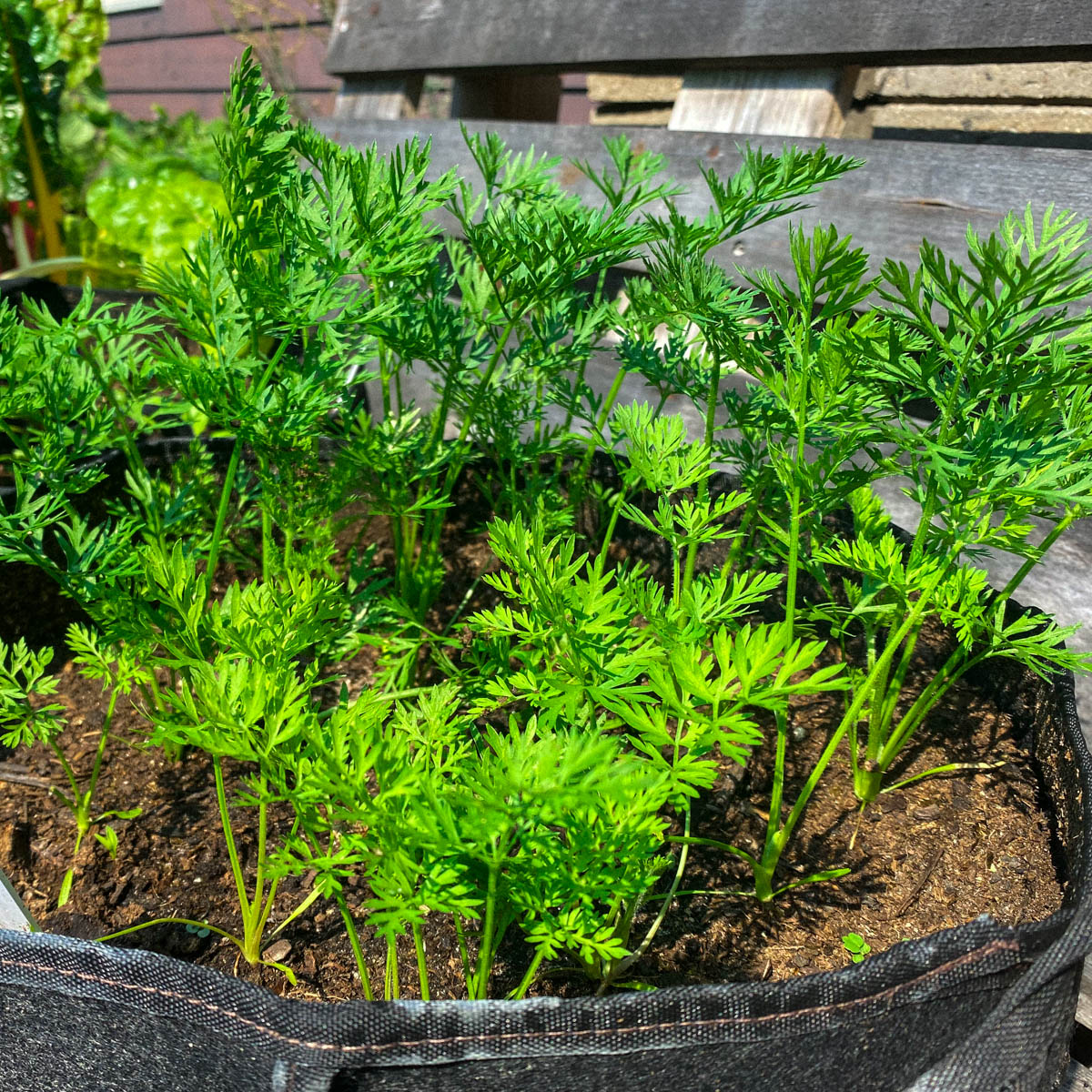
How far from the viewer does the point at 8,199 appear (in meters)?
2.13

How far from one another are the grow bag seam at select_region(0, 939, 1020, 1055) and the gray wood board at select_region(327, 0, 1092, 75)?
105 cm

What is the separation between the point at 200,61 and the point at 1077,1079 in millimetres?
5313

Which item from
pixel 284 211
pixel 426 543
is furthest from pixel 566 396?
pixel 284 211

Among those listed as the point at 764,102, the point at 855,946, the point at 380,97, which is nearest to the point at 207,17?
the point at 380,97

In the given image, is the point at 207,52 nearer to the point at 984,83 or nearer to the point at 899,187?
the point at 984,83

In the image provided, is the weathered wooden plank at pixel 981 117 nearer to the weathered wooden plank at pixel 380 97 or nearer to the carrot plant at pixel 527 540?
the carrot plant at pixel 527 540

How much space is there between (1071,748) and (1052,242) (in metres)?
0.43

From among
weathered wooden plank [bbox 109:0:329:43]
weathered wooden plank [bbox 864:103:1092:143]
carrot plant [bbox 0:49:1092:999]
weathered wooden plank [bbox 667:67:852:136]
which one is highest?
weathered wooden plank [bbox 109:0:329:43]

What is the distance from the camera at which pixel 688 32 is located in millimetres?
1416

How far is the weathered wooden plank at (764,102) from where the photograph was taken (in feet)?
4.28

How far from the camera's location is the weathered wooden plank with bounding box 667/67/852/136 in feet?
4.28

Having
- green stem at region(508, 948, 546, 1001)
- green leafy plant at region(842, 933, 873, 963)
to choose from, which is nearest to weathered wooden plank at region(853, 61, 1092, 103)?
green leafy plant at region(842, 933, 873, 963)

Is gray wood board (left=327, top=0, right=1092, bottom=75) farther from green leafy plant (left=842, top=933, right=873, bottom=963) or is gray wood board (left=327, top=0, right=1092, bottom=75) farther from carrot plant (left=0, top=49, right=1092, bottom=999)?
green leafy plant (left=842, top=933, right=873, bottom=963)

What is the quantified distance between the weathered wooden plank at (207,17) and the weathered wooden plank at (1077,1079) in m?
4.21
